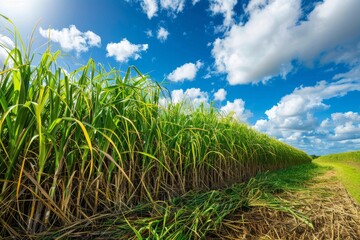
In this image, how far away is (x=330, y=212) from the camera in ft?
6.50

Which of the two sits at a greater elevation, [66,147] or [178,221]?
[66,147]

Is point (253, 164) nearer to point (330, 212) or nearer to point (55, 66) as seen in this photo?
point (330, 212)

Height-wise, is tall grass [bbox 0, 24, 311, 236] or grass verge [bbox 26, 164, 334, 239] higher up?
tall grass [bbox 0, 24, 311, 236]

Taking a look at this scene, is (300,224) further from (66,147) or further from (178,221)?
(66,147)

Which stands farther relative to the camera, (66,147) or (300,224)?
(300,224)

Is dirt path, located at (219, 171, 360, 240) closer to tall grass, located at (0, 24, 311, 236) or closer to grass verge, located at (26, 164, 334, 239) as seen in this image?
grass verge, located at (26, 164, 334, 239)

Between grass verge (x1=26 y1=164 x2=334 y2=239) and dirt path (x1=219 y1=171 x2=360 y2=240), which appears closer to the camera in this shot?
grass verge (x1=26 y1=164 x2=334 y2=239)

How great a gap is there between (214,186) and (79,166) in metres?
1.61

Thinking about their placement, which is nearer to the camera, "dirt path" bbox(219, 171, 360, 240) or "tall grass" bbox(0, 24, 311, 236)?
"tall grass" bbox(0, 24, 311, 236)

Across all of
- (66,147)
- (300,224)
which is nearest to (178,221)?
(66,147)

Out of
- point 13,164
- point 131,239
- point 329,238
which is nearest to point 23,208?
point 13,164

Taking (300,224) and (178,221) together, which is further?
(300,224)

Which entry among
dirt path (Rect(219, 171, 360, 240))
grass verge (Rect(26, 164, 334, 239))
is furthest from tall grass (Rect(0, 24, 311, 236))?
dirt path (Rect(219, 171, 360, 240))

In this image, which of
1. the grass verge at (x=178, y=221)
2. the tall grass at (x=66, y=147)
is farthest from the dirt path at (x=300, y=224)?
the tall grass at (x=66, y=147)
